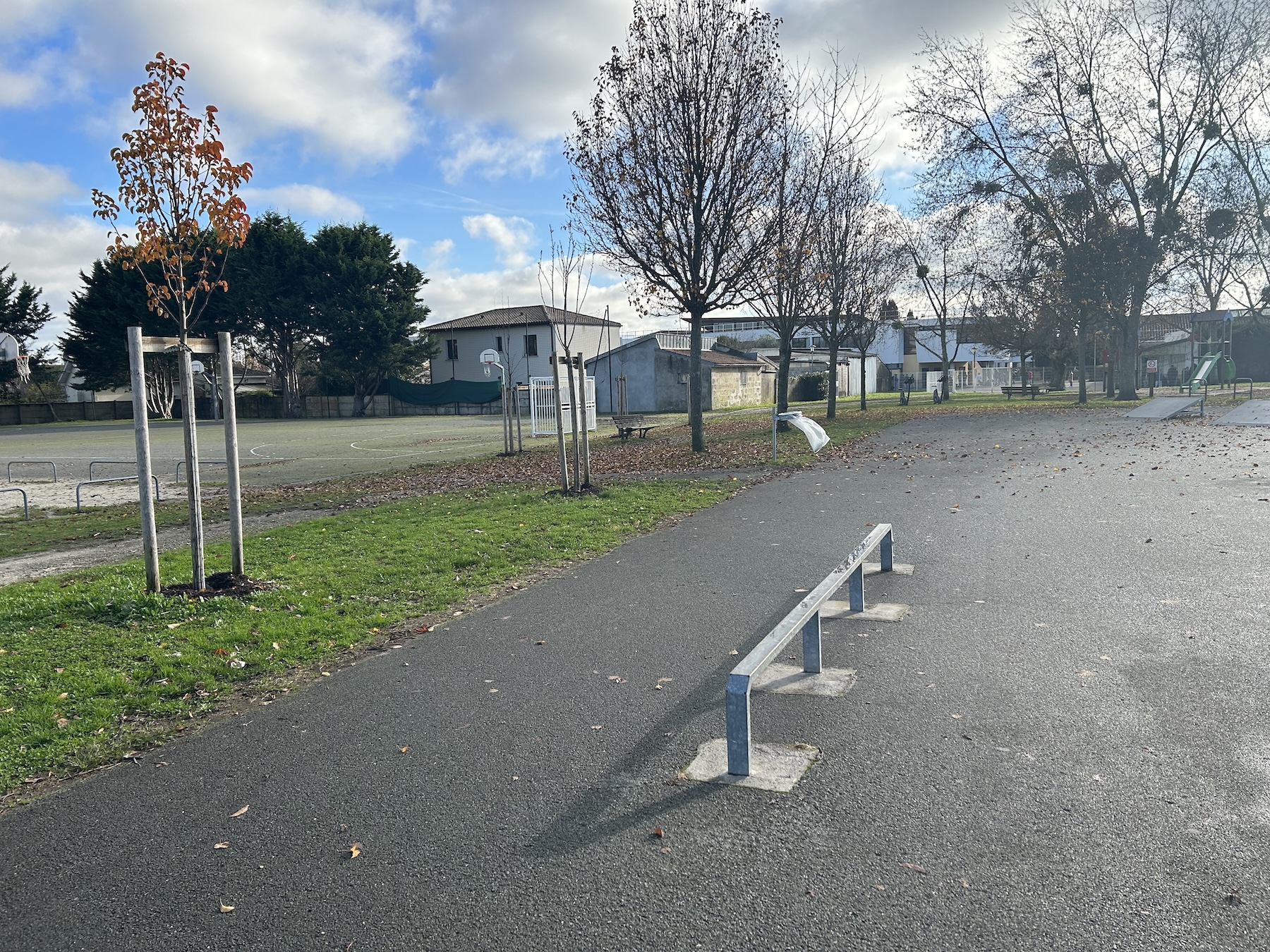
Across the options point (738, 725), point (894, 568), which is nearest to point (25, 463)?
point (894, 568)

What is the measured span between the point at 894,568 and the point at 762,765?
413 cm

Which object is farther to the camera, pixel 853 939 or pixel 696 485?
pixel 696 485

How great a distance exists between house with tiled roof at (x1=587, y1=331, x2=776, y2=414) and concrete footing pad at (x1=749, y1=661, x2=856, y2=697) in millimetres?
39987

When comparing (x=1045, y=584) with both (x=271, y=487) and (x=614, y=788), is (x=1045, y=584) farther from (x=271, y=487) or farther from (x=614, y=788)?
(x=271, y=487)

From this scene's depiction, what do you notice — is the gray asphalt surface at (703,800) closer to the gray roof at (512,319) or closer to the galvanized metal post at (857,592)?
the galvanized metal post at (857,592)

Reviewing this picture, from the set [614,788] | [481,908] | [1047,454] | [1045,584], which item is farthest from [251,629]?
[1047,454]

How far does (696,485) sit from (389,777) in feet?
33.6

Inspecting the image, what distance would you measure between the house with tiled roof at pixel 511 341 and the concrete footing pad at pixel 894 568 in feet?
190

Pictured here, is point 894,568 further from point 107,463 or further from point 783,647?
point 107,463

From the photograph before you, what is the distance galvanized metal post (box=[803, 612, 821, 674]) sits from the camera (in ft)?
16.1

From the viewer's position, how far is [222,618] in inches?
249

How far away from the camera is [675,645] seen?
5.61 m

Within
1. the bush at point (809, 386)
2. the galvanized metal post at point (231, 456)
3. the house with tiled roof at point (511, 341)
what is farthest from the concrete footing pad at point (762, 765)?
the house with tiled roof at point (511, 341)

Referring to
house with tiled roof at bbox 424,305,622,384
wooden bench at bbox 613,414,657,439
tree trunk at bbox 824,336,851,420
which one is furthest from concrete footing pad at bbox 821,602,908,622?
house with tiled roof at bbox 424,305,622,384
